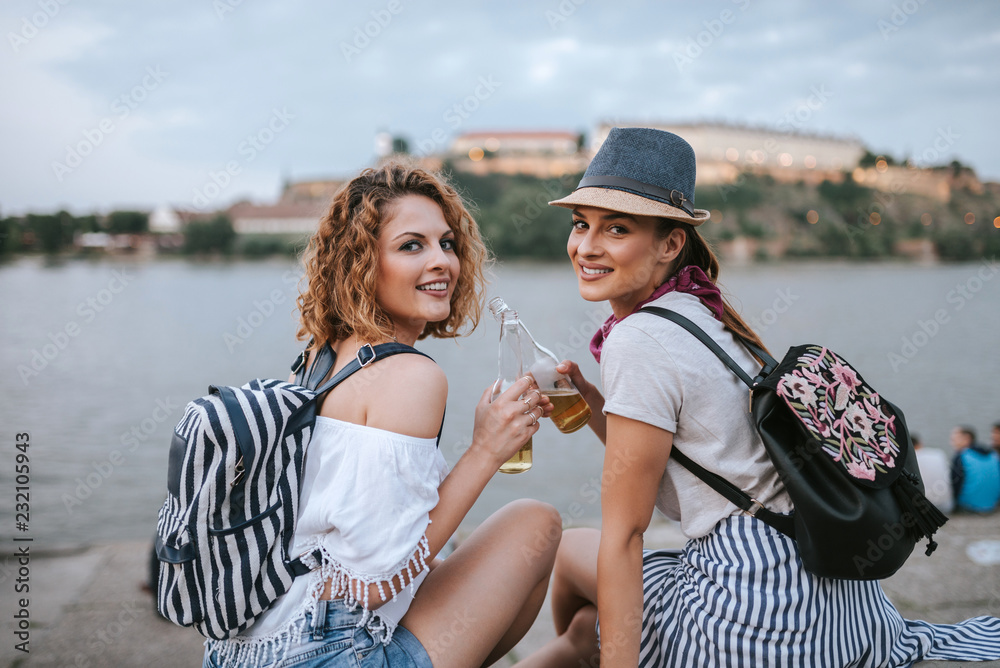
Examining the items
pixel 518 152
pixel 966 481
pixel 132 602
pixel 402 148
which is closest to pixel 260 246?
pixel 518 152

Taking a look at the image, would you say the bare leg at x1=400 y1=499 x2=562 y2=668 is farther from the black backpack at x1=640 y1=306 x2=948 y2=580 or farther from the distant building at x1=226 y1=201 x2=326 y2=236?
the distant building at x1=226 y1=201 x2=326 y2=236

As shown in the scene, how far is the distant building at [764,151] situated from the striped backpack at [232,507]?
6985 centimetres

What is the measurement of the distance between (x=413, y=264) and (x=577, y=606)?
111 cm

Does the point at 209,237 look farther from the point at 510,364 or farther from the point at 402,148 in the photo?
the point at 510,364

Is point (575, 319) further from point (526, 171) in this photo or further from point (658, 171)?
point (526, 171)

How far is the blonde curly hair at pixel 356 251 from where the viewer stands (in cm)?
177

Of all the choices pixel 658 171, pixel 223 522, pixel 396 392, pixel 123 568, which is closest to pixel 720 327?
pixel 658 171

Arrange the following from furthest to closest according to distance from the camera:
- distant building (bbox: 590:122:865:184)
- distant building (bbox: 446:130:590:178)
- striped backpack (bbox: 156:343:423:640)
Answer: distant building (bbox: 446:130:590:178) < distant building (bbox: 590:122:865:184) < striped backpack (bbox: 156:343:423:640)

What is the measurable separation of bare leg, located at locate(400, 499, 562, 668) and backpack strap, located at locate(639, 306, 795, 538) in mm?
431

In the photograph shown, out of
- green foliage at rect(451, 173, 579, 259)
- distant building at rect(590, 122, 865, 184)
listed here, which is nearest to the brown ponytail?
green foliage at rect(451, 173, 579, 259)

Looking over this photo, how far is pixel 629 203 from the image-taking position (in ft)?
5.43

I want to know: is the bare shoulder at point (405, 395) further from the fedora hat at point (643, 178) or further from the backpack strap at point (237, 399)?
the fedora hat at point (643, 178)

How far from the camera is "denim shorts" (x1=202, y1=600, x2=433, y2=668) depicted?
144cm

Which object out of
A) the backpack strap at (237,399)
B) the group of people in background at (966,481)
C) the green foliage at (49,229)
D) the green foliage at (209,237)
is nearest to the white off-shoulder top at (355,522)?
the backpack strap at (237,399)
